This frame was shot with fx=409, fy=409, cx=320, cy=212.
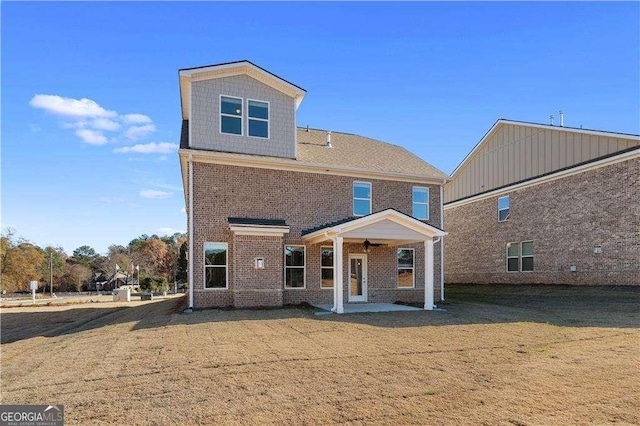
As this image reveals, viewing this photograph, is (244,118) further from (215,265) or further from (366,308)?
(366,308)

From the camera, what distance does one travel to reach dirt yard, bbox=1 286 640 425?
4906 millimetres

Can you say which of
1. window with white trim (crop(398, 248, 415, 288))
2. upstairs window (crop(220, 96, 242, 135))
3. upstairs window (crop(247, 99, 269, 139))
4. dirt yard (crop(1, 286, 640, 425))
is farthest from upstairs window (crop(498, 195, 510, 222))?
upstairs window (crop(220, 96, 242, 135))

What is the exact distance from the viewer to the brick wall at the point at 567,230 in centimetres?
1652

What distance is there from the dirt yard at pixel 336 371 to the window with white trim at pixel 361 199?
18.6 feet

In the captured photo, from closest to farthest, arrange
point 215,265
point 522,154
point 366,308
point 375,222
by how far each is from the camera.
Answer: point 375,222 → point 215,265 → point 366,308 → point 522,154

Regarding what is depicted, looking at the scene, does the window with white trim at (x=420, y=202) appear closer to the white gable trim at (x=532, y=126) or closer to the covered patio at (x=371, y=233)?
the white gable trim at (x=532, y=126)

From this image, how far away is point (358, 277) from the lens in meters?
16.7

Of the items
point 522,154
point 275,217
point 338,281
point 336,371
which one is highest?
point 522,154

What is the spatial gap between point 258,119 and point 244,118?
1.81ft

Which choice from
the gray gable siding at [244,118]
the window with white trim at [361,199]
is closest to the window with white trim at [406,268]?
the window with white trim at [361,199]

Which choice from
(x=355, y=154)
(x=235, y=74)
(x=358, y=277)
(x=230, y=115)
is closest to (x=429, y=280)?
(x=358, y=277)

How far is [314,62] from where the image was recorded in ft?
54.0

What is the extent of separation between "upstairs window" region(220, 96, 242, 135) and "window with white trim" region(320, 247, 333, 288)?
5621mm
